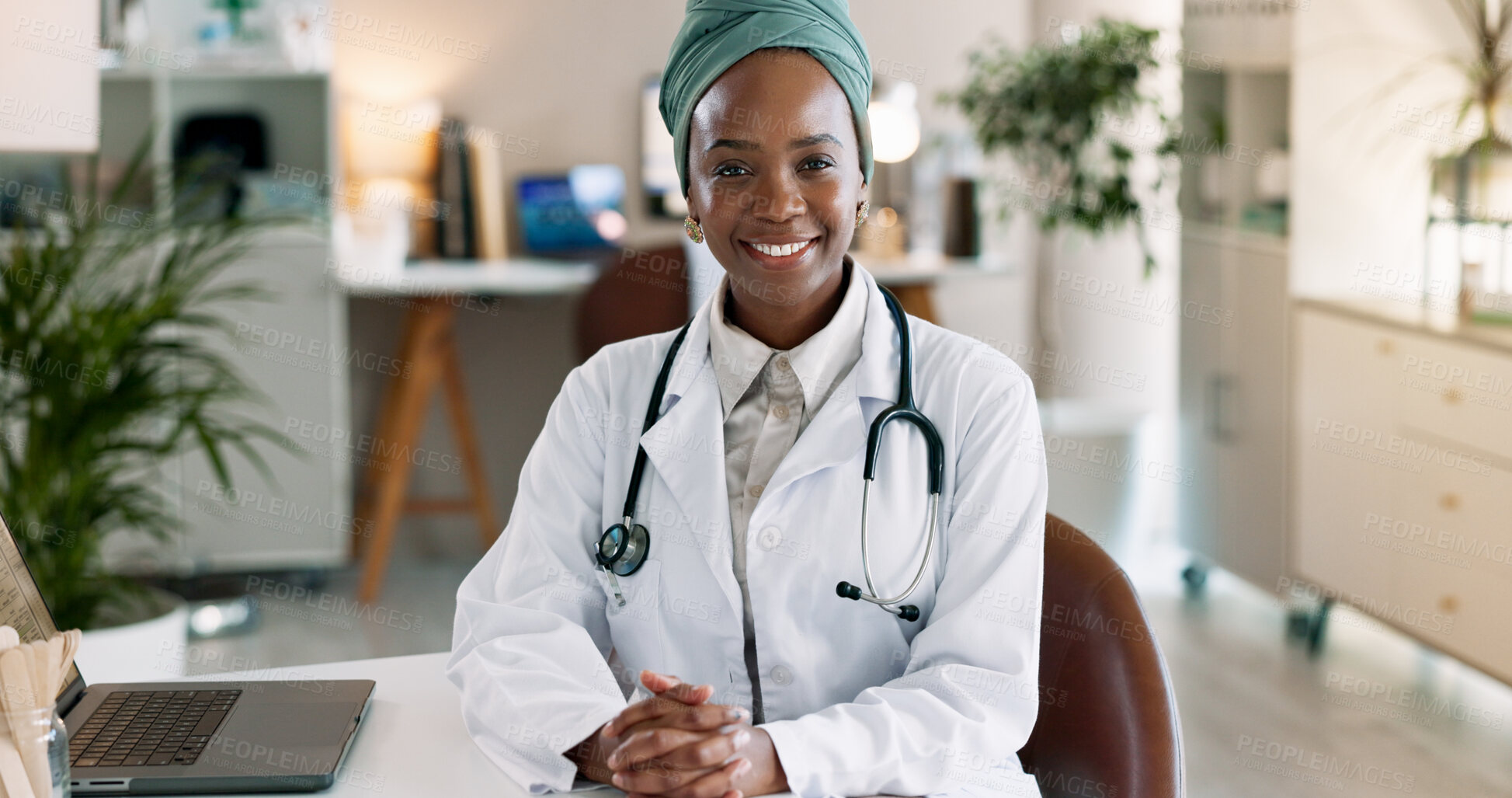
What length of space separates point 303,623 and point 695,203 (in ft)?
9.06

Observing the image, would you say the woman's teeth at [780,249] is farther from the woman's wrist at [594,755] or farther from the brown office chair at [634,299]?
the brown office chair at [634,299]

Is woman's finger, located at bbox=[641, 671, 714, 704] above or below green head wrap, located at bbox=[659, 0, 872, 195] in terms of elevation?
below

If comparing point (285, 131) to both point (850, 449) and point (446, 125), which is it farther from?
point (850, 449)

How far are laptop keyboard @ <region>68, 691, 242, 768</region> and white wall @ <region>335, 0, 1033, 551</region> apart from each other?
3.16 metres

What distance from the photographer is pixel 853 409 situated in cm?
136

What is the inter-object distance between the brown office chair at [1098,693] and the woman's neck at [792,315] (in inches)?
12.8

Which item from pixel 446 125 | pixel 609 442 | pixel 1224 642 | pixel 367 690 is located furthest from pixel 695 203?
pixel 446 125

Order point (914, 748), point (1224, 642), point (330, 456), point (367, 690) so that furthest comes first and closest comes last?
point (330, 456) → point (1224, 642) → point (367, 690) → point (914, 748)

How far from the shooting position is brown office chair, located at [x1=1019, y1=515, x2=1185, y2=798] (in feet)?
4.29

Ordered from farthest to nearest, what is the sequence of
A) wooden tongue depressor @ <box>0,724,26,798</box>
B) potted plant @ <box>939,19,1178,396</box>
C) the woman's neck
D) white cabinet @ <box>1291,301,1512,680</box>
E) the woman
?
potted plant @ <box>939,19,1178,396</box> → white cabinet @ <box>1291,301,1512,680</box> → the woman's neck → the woman → wooden tongue depressor @ <box>0,724,26,798</box>

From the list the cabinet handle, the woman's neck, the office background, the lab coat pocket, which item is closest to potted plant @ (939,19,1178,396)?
the office background

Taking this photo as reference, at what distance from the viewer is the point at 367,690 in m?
1.31

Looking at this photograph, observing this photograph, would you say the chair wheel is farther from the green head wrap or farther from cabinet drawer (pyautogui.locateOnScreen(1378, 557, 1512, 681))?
the green head wrap

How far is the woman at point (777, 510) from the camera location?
1.21 meters
